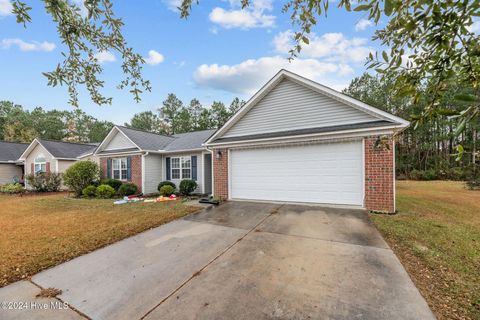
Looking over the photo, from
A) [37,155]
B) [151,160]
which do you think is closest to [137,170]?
[151,160]

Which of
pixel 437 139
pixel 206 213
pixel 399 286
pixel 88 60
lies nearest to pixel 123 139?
pixel 206 213

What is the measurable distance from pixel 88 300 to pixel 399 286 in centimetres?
428

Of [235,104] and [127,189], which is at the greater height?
[235,104]

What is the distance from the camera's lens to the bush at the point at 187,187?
1201cm

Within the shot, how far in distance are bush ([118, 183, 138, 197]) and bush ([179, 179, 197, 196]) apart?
10.3 ft

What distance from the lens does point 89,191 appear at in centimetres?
1230

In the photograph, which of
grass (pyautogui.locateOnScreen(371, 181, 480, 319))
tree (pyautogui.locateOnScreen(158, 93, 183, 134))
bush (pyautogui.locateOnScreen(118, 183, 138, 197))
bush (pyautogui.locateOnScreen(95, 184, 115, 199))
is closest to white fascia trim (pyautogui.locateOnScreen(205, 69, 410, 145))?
grass (pyautogui.locateOnScreen(371, 181, 480, 319))

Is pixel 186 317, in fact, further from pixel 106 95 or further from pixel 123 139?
pixel 123 139

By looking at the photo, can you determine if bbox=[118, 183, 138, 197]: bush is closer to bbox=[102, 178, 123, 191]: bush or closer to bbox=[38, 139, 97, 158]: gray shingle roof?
bbox=[102, 178, 123, 191]: bush

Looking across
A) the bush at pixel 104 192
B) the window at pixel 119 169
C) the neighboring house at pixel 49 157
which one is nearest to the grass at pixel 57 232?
the bush at pixel 104 192

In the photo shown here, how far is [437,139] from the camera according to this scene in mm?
25797

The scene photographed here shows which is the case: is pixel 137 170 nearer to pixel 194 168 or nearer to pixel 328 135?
pixel 194 168

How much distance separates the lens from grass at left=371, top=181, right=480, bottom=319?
268 centimetres

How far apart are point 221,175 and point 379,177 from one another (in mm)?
6144
